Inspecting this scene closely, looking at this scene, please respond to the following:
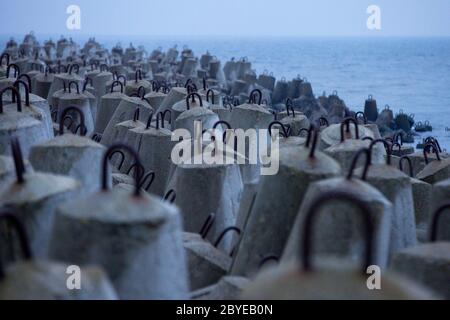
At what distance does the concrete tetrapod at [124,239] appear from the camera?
144cm

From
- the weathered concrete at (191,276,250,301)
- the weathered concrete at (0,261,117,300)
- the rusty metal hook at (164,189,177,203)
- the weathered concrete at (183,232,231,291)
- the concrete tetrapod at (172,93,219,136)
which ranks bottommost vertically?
the weathered concrete at (183,232,231,291)

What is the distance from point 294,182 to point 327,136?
1.12 meters

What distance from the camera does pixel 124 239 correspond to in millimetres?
1437

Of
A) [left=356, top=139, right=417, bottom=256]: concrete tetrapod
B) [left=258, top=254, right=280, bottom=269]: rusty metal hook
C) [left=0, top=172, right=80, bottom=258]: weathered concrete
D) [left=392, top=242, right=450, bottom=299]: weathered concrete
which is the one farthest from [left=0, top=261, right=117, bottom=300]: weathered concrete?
[left=356, top=139, right=417, bottom=256]: concrete tetrapod

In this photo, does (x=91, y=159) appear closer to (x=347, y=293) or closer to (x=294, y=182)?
(x=294, y=182)

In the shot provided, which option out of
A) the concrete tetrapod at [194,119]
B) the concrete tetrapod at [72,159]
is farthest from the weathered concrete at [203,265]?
the concrete tetrapod at [194,119]

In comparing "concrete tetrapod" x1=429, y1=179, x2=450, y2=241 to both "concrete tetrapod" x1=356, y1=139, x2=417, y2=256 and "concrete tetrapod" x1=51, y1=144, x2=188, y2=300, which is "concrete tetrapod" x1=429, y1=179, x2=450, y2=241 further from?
"concrete tetrapod" x1=51, y1=144, x2=188, y2=300

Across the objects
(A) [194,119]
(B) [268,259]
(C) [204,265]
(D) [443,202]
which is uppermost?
(A) [194,119]

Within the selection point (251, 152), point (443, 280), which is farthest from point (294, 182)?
point (251, 152)

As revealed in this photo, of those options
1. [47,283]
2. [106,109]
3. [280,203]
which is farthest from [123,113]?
[47,283]

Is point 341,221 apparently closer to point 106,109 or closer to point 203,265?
point 203,265

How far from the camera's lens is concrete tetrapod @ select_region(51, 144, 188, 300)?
1436 millimetres

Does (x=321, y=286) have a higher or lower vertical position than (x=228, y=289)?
higher
